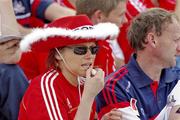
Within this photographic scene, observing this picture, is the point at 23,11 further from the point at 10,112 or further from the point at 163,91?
the point at 163,91

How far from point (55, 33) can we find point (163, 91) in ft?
2.79

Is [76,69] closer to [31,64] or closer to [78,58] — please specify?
[78,58]

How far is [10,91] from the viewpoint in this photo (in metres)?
4.13

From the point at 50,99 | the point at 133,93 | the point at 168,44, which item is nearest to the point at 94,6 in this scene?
the point at 168,44

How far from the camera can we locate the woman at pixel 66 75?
3461 mm

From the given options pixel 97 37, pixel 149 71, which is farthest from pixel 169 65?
pixel 97 37

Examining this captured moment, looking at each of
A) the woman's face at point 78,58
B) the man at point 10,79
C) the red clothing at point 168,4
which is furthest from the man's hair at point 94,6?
the woman's face at point 78,58

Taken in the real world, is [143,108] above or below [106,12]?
below

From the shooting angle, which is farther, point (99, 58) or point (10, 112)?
point (99, 58)

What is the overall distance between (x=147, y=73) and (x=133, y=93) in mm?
174

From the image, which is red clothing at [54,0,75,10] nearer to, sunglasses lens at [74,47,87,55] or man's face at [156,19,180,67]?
man's face at [156,19,180,67]

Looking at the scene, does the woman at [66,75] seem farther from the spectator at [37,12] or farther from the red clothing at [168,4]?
the red clothing at [168,4]

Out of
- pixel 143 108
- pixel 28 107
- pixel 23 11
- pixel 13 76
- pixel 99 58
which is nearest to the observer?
pixel 28 107

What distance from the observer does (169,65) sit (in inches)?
156
